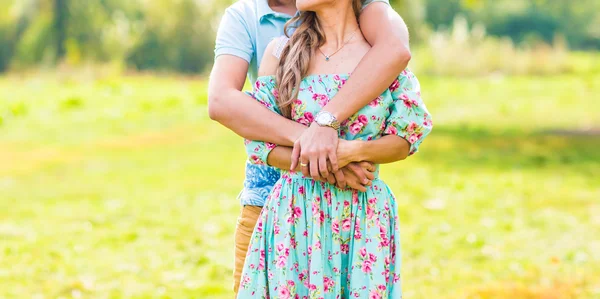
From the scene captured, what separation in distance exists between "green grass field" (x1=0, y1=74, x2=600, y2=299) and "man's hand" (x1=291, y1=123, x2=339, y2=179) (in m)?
2.84

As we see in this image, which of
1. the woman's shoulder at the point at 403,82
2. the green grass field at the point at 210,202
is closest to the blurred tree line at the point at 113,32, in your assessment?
the green grass field at the point at 210,202

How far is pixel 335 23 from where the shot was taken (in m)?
2.75

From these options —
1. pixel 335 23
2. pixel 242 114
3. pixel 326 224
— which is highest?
pixel 335 23

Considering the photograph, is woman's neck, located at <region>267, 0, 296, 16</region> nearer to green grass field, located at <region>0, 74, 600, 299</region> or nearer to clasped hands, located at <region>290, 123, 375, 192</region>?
clasped hands, located at <region>290, 123, 375, 192</region>

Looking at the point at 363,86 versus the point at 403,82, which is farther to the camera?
the point at 403,82

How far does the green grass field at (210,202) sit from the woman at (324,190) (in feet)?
8.65

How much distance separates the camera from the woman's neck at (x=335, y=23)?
274 centimetres

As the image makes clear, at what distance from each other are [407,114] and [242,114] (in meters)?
0.55

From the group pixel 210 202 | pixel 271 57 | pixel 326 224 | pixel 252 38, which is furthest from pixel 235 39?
pixel 210 202

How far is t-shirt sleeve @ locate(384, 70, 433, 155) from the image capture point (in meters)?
2.71

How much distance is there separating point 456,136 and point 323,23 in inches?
381

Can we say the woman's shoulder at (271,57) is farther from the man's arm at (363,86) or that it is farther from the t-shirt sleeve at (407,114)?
the t-shirt sleeve at (407,114)

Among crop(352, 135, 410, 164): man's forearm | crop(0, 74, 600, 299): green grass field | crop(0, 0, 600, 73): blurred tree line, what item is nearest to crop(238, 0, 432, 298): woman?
crop(352, 135, 410, 164): man's forearm

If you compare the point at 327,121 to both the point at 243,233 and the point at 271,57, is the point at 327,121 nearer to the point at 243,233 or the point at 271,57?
the point at 271,57
